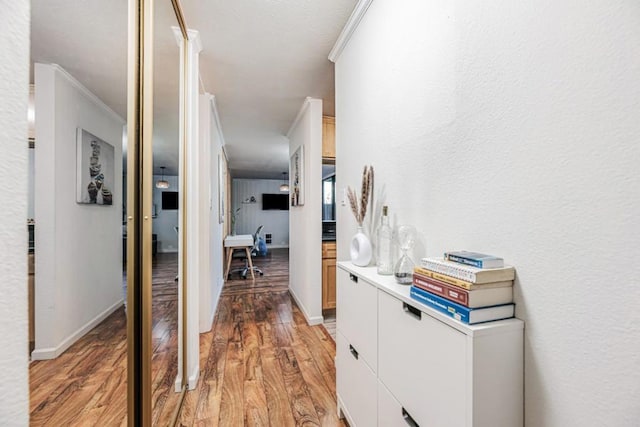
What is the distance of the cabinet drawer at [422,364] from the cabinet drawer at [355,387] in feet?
0.51

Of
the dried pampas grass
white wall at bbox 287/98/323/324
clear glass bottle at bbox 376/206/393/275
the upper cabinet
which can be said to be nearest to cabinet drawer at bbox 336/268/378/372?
clear glass bottle at bbox 376/206/393/275

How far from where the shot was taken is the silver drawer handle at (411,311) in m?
0.91

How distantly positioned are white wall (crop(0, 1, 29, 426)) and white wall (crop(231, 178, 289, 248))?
922 centimetres

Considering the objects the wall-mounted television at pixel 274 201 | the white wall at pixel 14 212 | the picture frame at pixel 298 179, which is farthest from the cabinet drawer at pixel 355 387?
the wall-mounted television at pixel 274 201

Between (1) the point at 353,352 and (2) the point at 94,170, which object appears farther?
(1) the point at 353,352

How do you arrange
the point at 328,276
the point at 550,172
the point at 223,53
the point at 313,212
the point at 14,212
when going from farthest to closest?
the point at 328,276 < the point at 313,212 < the point at 223,53 < the point at 550,172 < the point at 14,212

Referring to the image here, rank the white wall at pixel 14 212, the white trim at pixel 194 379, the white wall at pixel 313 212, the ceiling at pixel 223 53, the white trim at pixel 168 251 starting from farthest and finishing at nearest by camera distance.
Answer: the white wall at pixel 313 212, the white trim at pixel 194 379, the white trim at pixel 168 251, the ceiling at pixel 223 53, the white wall at pixel 14 212

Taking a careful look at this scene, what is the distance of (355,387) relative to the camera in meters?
1.37

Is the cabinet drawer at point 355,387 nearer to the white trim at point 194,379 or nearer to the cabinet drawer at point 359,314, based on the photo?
the cabinet drawer at point 359,314

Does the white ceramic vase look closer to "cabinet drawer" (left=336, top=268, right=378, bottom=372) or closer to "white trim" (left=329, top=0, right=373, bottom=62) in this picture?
"cabinet drawer" (left=336, top=268, right=378, bottom=372)

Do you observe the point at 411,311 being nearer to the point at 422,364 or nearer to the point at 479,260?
the point at 422,364

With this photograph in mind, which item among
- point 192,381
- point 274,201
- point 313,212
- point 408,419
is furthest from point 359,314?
point 274,201

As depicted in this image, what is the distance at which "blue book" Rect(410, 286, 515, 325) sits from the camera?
2.41 ft

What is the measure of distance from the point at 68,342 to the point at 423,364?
942 mm
